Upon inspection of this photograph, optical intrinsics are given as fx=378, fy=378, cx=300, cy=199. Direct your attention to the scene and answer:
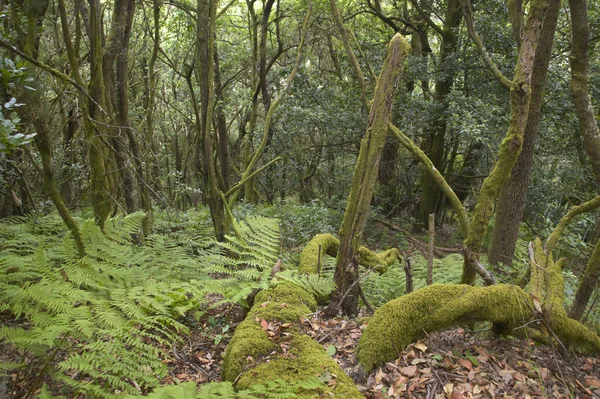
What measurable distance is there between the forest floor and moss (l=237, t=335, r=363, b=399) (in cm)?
31

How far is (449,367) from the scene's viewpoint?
2.72m

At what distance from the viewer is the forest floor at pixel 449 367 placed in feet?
8.34

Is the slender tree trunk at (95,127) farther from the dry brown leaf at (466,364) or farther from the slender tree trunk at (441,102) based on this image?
the slender tree trunk at (441,102)

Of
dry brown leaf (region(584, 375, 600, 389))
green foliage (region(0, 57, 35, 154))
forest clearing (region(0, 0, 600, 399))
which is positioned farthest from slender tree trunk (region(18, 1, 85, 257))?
dry brown leaf (region(584, 375, 600, 389))

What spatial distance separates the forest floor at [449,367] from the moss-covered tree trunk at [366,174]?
1.43 ft

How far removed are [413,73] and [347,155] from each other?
3.81m

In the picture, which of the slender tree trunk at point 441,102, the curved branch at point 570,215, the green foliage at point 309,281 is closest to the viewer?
the green foliage at point 309,281

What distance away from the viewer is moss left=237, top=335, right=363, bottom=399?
86.7 inches

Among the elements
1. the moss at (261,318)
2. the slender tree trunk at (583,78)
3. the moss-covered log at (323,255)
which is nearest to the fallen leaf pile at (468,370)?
the moss at (261,318)

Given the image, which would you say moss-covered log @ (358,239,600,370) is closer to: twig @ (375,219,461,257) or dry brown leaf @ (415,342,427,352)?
dry brown leaf @ (415,342,427,352)

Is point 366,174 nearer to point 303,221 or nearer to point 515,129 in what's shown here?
point 515,129

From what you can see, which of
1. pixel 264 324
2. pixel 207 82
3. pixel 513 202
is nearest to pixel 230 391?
pixel 264 324

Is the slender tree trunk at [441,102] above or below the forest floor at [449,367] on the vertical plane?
above

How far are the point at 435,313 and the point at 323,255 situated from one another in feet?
7.85
